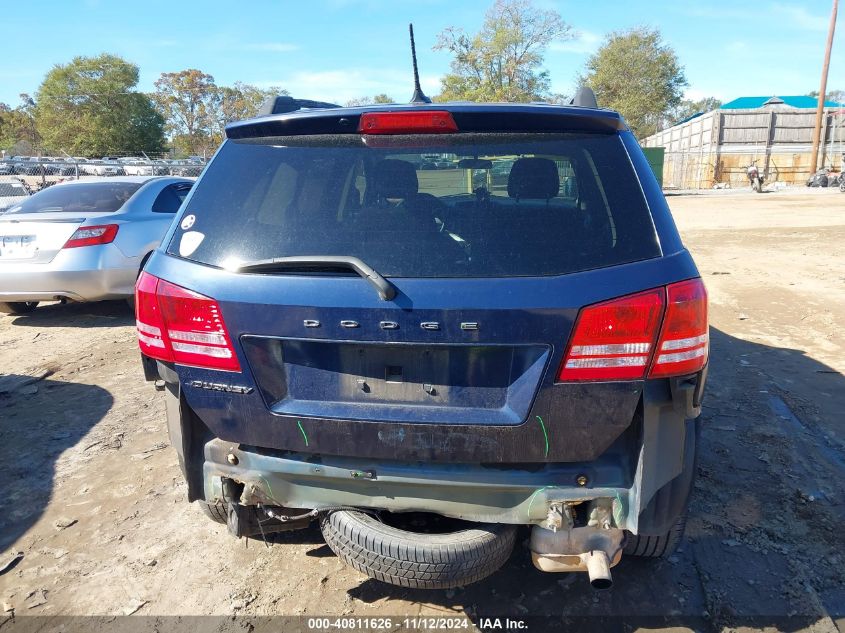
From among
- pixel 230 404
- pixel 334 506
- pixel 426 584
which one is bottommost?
pixel 426 584

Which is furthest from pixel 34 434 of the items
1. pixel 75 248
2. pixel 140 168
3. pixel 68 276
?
pixel 140 168

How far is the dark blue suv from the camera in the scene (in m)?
1.87

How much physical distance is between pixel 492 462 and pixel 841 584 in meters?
1.75

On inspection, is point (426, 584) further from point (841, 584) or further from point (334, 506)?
point (841, 584)

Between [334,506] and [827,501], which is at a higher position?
[334,506]

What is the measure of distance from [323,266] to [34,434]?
330 centimetres

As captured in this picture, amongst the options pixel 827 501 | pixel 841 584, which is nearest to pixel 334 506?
pixel 841 584

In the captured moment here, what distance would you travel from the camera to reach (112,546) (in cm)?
291

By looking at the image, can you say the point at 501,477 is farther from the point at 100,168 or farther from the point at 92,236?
the point at 100,168

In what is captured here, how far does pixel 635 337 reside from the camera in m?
1.85

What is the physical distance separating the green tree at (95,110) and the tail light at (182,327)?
6116 centimetres

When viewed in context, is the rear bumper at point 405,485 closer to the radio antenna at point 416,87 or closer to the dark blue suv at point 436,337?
the dark blue suv at point 436,337

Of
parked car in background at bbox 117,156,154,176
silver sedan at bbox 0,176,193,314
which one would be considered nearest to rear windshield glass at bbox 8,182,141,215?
silver sedan at bbox 0,176,193,314

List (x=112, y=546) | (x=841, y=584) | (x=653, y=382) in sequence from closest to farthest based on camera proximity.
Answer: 1. (x=653, y=382)
2. (x=841, y=584)
3. (x=112, y=546)
